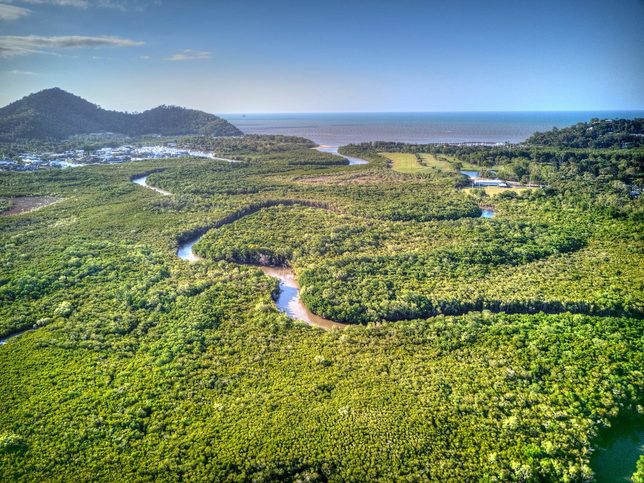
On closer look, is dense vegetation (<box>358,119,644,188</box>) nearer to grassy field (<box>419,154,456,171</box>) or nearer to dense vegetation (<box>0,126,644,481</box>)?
grassy field (<box>419,154,456,171</box>)

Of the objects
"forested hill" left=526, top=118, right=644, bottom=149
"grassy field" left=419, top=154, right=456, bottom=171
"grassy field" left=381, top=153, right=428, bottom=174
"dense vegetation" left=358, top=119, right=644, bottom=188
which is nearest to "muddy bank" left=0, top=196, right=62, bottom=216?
"grassy field" left=381, top=153, right=428, bottom=174

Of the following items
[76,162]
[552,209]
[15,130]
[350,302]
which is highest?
[15,130]

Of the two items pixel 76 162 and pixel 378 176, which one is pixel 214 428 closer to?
pixel 378 176

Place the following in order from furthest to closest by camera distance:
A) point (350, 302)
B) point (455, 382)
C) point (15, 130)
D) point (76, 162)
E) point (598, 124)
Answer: point (15, 130) → point (598, 124) → point (76, 162) → point (350, 302) → point (455, 382)

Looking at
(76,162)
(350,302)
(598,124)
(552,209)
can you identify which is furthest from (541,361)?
(598,124)

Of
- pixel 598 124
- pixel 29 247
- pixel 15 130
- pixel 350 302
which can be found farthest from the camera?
pixel 15 130

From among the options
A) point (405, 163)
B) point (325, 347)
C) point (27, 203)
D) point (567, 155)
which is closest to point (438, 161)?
point (405, 163)

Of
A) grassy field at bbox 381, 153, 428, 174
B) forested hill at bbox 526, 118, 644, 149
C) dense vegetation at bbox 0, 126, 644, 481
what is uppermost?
forested hill at bbox 526, 118, 644, 149
